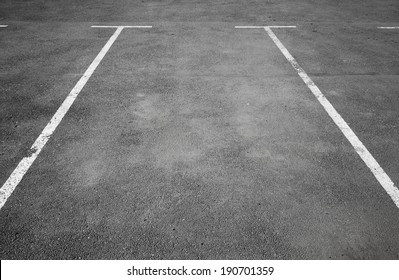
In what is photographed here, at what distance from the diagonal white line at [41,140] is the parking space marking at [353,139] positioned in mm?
4188

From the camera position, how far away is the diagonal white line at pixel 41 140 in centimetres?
335

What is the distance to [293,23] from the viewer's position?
8.63 metres

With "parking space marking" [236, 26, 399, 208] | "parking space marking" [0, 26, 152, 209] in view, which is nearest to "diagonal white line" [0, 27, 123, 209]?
"parking space marking" [0, 26, 152, 209]

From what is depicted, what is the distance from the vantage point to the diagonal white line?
3350 millimetres

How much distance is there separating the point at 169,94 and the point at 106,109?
111 centimetres

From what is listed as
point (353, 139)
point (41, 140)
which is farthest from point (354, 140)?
point (41, 140)

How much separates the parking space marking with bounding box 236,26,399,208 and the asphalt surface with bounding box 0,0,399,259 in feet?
0.27

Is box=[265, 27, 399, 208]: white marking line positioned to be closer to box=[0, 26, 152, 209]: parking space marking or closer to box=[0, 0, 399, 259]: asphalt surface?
box=[0, 0, 399, 259]: asphalt surface

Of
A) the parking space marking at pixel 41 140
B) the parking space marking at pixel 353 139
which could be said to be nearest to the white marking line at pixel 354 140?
the parking space marking at pixel 353 139

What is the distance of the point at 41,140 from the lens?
404 cm

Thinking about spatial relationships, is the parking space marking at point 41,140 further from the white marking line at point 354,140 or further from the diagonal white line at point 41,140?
the white marking line at point 354,140

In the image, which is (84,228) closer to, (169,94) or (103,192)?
(103,192)

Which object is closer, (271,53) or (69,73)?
(69,73)

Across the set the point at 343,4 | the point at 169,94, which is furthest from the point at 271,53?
the point at 343,4
